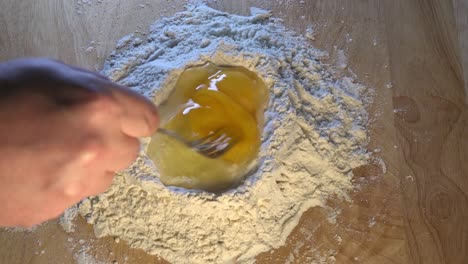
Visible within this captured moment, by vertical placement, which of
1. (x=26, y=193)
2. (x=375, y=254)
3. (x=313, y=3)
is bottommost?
(x=375, y=254)

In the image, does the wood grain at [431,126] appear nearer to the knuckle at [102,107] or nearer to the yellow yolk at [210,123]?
the yellow yolk at [210,123]

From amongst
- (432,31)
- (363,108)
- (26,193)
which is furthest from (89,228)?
(432,31)

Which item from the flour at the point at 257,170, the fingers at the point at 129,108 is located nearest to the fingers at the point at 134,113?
the fingers at the point at 129,108

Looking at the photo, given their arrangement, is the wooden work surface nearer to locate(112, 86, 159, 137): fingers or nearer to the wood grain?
the wood grain

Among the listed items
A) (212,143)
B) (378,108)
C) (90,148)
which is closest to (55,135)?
(90,148)

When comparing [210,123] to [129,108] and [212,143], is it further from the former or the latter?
[129,108]

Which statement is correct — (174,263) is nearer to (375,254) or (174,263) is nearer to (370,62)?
(375,254)
